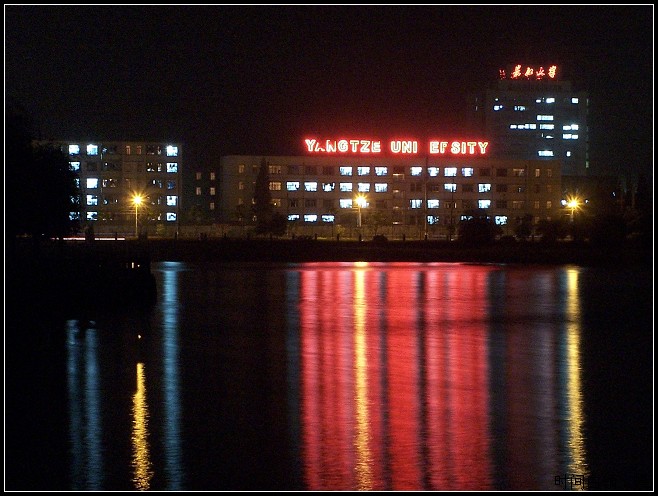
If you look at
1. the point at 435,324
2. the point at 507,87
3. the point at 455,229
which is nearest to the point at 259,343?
the point at 435,324

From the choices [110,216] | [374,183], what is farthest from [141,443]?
[374,183]

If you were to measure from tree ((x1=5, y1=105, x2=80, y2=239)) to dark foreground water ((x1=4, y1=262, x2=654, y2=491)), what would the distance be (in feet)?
21.7

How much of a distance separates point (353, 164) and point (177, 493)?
10425 cm

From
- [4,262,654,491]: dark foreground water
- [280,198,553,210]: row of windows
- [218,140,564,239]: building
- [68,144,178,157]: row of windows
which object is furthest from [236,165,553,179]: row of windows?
[4,262,654,491]: dark foreground water

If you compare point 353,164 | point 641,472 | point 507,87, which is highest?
point 507,87

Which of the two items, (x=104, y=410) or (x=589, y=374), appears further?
(x=589, y=374)

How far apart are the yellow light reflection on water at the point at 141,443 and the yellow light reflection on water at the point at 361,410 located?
2.08 m

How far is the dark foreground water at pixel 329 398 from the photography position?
8.42 meters

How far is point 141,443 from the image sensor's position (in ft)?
30.9

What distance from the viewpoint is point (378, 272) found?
43.8m

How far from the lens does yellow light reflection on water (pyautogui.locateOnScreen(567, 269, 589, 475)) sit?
8773 millimetres

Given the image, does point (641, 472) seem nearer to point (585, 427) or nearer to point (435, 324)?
point (585, 427)

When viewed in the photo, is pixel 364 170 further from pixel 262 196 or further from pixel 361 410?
pixel 361 410

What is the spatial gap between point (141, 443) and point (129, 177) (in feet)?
336
